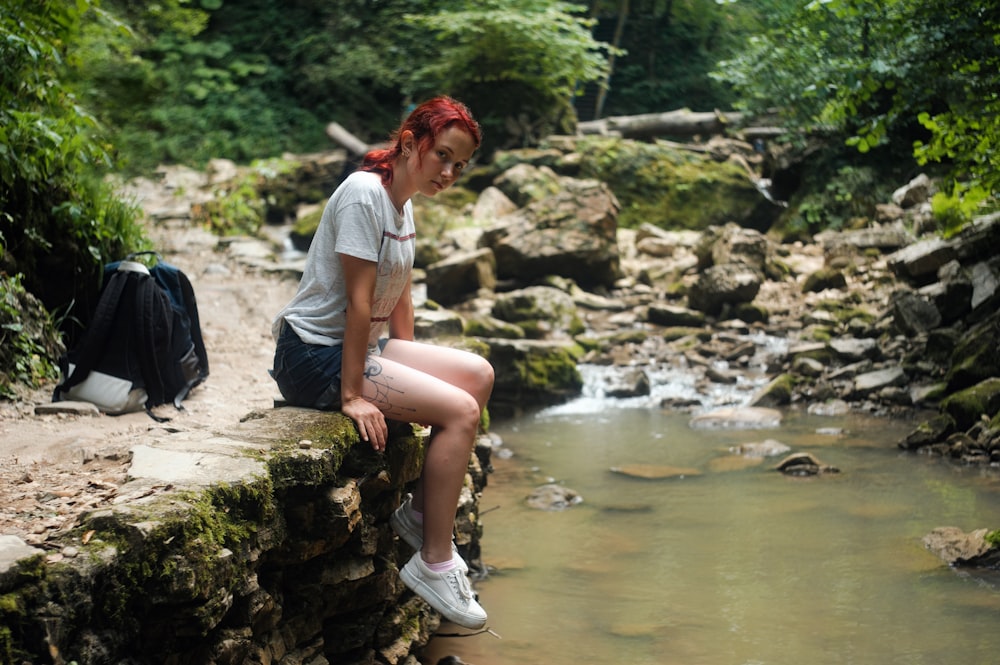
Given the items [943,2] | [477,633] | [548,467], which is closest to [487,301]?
[548,467]

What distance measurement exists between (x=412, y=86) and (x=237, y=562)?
16.3 meters

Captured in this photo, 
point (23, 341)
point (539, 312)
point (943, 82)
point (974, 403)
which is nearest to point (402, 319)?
point (23, 341)

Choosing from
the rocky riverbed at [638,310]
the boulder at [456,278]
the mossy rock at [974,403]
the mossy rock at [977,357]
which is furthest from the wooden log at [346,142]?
the mossy rock at [974,403]

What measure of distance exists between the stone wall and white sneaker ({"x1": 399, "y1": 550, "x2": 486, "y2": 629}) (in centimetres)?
21

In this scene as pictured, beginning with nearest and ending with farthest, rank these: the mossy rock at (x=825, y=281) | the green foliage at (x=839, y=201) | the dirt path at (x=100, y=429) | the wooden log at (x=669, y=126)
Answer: the dirt path at (x=100, y=429) < the mossy rock at (x=825, y=281) < the green foliage at (x=839, y=201) < the wooden log at (x=669, y=126)

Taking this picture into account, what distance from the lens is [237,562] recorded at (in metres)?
2.39

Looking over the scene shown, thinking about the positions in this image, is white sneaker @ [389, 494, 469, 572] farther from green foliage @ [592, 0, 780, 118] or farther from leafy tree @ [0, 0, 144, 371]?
green foliage @ [592, 0, 780, 118]

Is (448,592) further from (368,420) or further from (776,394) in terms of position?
(776,394)

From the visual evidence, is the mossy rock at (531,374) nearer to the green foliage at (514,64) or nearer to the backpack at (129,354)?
the backpack at (129,354)

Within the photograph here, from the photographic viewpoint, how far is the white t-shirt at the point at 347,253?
118 inches

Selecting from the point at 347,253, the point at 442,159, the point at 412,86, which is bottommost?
the point at 347,253

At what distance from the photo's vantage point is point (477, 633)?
3.93 m

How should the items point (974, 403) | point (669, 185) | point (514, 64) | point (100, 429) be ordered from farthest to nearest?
point (514, 64) < point (669, 185) < point (974, 403) < point (100, 429)

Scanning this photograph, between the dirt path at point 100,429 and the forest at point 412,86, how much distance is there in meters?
0.74
